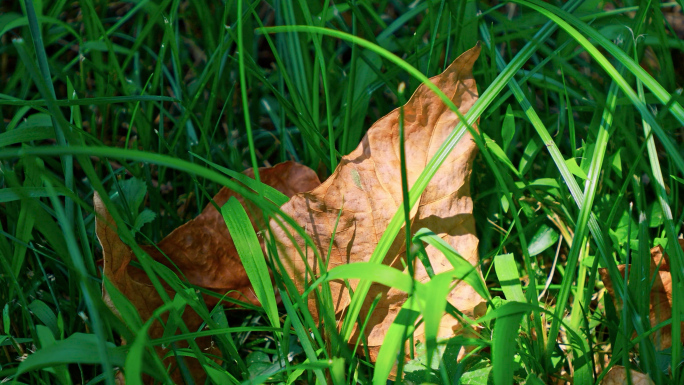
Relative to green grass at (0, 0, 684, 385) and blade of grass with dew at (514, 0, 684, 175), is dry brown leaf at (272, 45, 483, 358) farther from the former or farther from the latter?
blade of grass with dew at (514, 0, 684, 175)

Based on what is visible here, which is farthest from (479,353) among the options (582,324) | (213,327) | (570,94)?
(570,94)

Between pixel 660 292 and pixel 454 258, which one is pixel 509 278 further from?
pixel 660 292

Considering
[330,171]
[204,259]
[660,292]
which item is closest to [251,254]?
[204,259]

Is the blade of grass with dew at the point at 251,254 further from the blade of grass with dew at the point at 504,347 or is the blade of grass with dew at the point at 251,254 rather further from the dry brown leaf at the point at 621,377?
the dry brown leaf at the point at 621,377

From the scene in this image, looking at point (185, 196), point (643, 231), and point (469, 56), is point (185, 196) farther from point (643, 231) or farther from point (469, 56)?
point (643, 231)

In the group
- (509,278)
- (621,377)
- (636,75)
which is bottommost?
(621,377)

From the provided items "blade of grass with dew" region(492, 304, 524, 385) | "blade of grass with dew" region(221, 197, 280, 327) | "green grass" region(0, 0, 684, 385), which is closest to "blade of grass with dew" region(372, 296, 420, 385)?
"green grass" region(0, 0, 684, 385)
